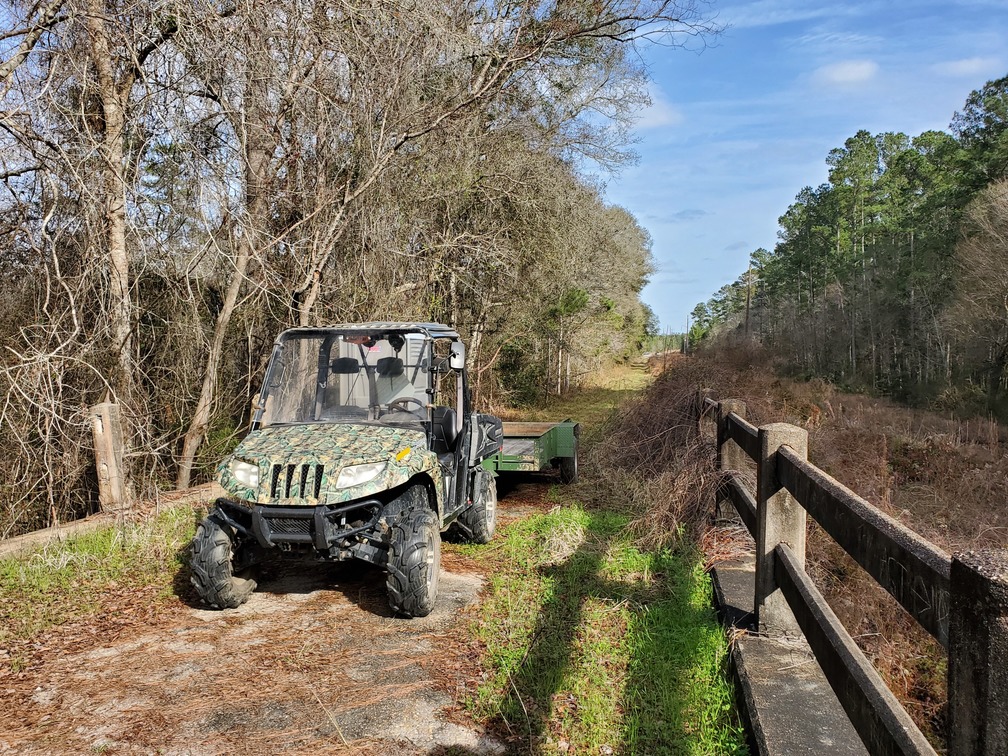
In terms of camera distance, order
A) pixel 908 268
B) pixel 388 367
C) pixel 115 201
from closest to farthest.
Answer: pixel 388 367
pixel 115 201
pixel 908 268

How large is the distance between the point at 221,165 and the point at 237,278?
1495 mm

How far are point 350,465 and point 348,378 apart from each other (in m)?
1.22

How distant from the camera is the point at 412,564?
4.97 metres

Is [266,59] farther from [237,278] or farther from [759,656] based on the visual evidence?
[759,656]

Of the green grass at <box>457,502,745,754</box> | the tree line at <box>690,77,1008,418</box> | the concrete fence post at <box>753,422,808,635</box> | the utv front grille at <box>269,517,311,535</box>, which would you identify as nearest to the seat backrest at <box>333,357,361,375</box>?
the utv front grille at <box>269,517,311,535</box>

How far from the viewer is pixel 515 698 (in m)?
4.08

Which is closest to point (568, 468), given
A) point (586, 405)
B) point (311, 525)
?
point (311, 525)

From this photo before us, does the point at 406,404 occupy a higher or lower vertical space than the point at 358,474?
higher

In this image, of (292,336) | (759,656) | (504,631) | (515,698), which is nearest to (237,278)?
(292,336)

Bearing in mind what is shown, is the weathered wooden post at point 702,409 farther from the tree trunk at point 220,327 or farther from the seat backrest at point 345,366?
the tree trunk at point 220,327

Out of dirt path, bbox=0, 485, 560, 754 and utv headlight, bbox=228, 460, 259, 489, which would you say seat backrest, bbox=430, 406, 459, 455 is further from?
utv headlight, bbox=228, 460, 259, 489

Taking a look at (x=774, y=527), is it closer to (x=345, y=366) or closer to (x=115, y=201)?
(x=345, y=366)

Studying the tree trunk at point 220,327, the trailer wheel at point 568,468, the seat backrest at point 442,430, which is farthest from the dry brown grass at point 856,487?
the tree trunk at point 220,327

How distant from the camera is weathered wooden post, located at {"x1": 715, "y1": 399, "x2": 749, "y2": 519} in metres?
6.64
